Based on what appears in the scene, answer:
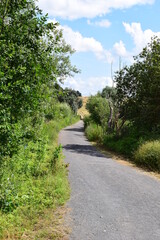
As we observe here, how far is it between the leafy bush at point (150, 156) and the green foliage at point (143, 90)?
3.69m

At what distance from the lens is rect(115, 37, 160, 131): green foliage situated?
15953 millimetres

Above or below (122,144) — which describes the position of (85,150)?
below

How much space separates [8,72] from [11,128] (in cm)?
107

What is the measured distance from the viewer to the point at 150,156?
39.7 feet

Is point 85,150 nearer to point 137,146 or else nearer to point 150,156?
point 137,146

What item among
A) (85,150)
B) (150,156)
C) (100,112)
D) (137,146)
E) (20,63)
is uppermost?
(20,63)

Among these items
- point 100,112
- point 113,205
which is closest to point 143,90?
point 113,205

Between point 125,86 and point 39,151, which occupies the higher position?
point 125,86

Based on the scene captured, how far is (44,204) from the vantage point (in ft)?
20.1

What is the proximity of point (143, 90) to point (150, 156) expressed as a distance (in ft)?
20.1

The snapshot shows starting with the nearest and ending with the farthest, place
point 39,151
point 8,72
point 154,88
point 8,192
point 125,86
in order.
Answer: point 8,72 < point 8,192 < point 39,151 < point 154,88 < point 125,86

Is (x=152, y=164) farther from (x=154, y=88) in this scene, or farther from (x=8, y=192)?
(x=8, y=192)

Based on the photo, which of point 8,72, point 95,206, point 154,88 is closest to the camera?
point 8,72

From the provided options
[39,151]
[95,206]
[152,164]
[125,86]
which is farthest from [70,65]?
[95,206]
